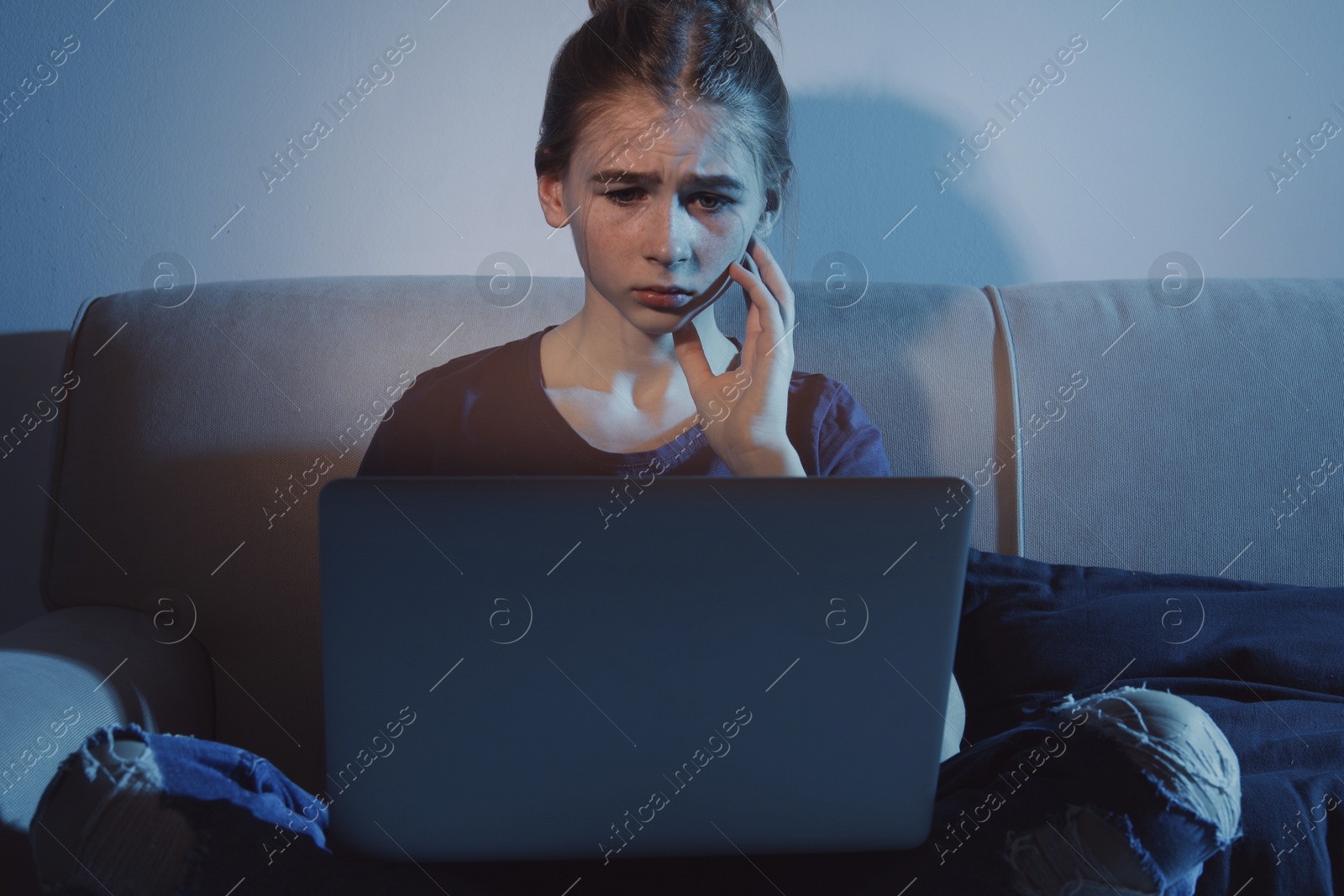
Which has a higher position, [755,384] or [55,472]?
[55,472]

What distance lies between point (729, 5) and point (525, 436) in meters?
0.58

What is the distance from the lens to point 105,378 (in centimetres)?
113

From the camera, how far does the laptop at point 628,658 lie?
1.70ft

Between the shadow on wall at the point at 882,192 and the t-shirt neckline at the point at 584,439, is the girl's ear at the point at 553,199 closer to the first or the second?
the t-shirt neckline at the point at 584,439

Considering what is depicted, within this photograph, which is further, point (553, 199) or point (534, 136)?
point (534, 136)

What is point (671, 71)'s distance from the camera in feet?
3.45

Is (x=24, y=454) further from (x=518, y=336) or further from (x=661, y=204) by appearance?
(x=661, y=204)

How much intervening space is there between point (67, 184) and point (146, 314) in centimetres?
28

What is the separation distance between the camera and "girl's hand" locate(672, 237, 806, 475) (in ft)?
3.17

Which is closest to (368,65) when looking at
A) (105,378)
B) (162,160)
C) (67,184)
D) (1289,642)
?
(162,160)

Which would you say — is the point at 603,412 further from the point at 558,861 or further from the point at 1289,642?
the point at 1289,642

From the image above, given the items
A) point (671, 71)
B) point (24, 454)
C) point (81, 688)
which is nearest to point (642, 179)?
point (671, 71)

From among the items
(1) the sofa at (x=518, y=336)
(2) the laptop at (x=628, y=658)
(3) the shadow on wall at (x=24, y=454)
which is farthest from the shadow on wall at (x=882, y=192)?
(3) the shadow on wall at (x=24, y=454)

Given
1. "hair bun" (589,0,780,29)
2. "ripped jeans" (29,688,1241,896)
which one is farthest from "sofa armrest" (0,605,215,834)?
"hair bun" (589,0,780,29)
